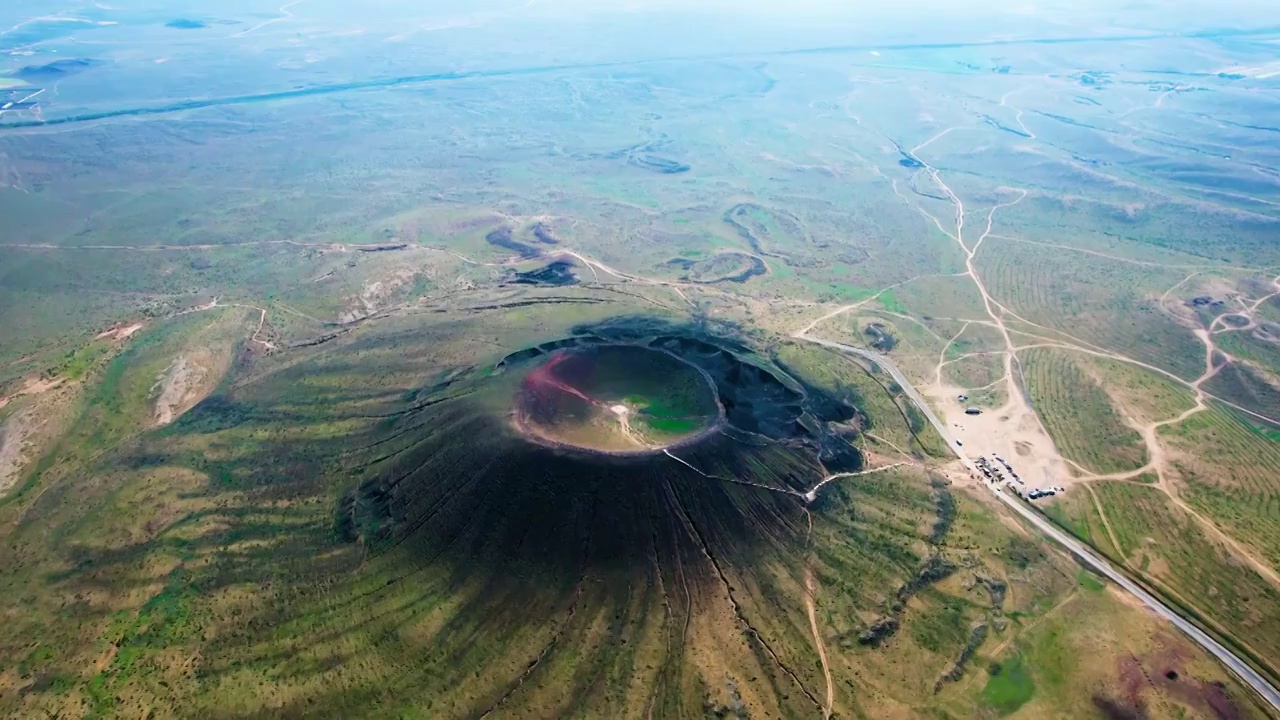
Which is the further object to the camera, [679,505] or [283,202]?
[283,202]

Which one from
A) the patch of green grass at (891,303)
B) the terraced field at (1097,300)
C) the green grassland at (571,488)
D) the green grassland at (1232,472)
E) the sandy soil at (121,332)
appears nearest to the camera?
the green grassland at (571,488)

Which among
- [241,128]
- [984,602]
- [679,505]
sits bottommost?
[984,602]

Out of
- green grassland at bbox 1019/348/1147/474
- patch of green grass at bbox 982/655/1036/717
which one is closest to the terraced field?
green grassland at bbox 1019/348/1147/474

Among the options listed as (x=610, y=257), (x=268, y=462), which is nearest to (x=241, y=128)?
(x=610, y=257)

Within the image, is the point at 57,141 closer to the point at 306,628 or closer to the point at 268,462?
the point at 268,462

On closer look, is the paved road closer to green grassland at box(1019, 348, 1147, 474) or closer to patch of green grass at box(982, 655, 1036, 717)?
green grassland at box(1019, 348, 1147, 474)

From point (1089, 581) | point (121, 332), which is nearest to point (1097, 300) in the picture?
point (1089, 581)

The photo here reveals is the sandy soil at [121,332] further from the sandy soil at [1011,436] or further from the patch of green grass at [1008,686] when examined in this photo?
the patch of green grass at [1008,686]

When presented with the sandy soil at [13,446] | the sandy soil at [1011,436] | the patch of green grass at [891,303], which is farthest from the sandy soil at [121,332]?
the patch of green grass at [891,303]

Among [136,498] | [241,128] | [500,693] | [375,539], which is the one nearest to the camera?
[500,693]
